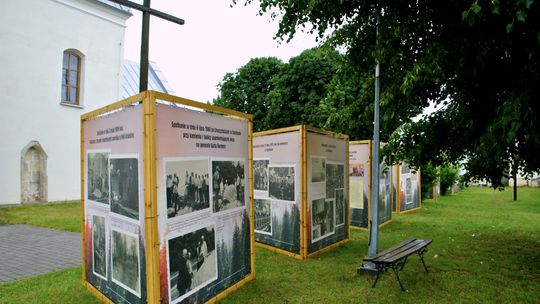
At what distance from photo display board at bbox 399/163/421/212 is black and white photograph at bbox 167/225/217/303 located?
35.8 feet

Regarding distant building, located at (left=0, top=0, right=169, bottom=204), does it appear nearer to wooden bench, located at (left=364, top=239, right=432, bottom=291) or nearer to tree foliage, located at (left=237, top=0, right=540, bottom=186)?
tree foliage, located at (left=237, top=0, right=540, bottom=186)

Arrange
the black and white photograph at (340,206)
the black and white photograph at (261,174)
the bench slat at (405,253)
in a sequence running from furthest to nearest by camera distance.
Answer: the black and white photograph at (340,206) → the black and white photograph at (261,174) → the bench slat at (405,253)

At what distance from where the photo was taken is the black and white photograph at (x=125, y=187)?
4176 mm

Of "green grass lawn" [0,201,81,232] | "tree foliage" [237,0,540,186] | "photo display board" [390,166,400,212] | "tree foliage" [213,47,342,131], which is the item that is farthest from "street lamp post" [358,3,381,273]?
"tree foliage" [213,47,342,131]

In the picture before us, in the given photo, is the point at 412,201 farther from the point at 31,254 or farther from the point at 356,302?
the point at 31,254

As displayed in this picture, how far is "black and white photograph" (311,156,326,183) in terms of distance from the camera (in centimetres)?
771

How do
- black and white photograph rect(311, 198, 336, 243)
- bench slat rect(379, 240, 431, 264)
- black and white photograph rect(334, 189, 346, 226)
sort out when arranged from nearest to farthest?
bench slat rect(379, 240, 431, 264) < black and white photograph rect(311, 198, 336, 243) < black and white photograph rect(334, 189, 346, 226)

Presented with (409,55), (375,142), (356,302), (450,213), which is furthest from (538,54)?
(450,213)

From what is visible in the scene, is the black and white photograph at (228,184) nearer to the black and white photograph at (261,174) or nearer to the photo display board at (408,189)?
the black and white photograph at (261,174)

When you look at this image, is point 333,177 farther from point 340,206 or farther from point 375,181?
point 375,181

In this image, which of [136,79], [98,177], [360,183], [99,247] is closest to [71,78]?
[136,79]

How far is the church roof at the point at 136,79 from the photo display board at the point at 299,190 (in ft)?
52.2

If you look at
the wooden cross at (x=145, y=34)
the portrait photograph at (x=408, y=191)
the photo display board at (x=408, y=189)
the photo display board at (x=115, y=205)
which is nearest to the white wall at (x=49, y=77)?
the wooden cross at (x=145, y=34)

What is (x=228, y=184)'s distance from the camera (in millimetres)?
5375
